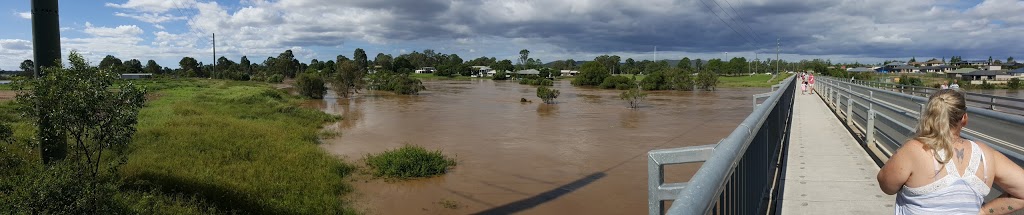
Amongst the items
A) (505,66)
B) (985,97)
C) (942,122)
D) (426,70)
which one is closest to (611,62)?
(505,66)

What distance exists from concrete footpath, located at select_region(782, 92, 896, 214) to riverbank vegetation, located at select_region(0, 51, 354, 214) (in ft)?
26.6

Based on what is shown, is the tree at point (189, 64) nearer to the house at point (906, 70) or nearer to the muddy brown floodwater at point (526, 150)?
the muddy brown floodwater at point (526, 150)

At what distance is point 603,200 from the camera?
13414 mm

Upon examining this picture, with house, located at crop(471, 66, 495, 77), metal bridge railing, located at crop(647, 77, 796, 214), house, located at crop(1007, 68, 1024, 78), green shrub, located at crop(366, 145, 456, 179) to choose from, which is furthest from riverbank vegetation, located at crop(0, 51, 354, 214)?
house, located at crop(471, 66, 495, 77)

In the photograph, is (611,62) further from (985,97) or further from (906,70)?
(985,97)

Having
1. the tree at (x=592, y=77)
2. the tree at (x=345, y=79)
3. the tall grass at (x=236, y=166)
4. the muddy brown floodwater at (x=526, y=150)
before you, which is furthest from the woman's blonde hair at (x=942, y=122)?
the tree at (x=592, y=77)

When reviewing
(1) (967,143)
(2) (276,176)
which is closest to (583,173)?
(2) (276,176)

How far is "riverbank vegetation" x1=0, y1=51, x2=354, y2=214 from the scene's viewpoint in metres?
7.62

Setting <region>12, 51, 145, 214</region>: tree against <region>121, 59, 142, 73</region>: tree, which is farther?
<region>121, 59, 142, 73</region>: tree

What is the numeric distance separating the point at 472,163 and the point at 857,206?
1354cm

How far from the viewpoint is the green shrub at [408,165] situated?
15.3 metres

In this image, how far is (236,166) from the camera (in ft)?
47.3

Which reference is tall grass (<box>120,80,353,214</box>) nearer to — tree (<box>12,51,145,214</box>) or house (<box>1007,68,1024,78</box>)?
tree (<box>12,51,145,214</box>)

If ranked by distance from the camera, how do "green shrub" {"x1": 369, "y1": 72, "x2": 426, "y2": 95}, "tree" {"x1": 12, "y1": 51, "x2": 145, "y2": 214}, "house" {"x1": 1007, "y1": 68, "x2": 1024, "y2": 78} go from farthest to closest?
"house" {"x1": 1007, "y1": 68, "x2": 1024, "y2": 78} → "green shrub" {"x1": 369, "y1": 72, "x2": 426, "y2": 95} → "tree" {"x1": 12, "y1": 51, "x2": 145, "y2": 214}
